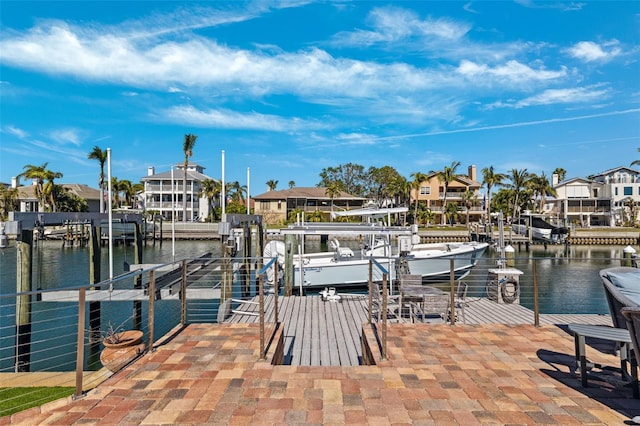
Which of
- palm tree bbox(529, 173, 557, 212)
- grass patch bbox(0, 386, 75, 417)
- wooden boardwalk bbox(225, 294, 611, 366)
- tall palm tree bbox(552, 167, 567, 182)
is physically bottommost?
grass patch bbox(0, 386, 75, 417)

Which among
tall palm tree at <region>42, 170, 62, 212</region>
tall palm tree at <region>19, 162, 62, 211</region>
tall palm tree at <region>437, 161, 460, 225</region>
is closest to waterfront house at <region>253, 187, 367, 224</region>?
tall palm tree at <region>437, 161, 460, 225</region>

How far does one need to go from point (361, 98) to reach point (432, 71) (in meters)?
10.4

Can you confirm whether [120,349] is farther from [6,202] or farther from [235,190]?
[235,190]

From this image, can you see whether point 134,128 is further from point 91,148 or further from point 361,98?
point 361,98

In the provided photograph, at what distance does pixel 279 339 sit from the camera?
4.64 meters

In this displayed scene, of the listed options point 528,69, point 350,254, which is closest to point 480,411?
point 350,254

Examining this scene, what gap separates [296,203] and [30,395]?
4589 centimetres

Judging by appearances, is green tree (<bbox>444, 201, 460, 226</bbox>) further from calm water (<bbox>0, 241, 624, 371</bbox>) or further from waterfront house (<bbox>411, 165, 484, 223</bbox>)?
calm water (<bbox>0, 241, 624, 371</bbox>)

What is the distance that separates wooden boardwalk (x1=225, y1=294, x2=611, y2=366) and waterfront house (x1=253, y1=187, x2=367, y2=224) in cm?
4114

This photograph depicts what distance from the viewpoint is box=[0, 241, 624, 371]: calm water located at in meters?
9.08

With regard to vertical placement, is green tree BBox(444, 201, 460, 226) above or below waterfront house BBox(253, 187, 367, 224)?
below

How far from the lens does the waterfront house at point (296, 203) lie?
166 ft

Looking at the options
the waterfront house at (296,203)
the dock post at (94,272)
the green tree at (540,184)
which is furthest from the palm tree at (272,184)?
the dock post at (94,272)

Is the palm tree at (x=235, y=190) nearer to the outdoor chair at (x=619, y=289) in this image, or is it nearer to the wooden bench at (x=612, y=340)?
the outdoor chair at (x=619, y=289)
